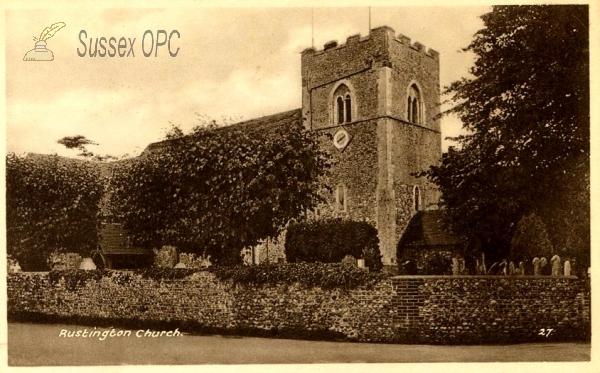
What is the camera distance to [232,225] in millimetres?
17703

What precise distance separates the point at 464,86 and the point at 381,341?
5615mm

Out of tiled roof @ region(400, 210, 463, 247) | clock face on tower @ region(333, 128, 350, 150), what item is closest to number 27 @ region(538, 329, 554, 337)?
tiled roof @ region(400, 210, 463, 247)

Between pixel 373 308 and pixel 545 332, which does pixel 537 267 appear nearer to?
pixel 545 332

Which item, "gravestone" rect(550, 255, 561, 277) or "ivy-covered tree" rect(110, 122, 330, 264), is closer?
"gravestone" rect(550, 255, 561, 277)

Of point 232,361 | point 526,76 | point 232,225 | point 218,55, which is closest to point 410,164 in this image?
point 232,225

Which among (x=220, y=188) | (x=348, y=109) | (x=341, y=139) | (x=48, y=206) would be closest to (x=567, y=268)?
(x=220, y=188)

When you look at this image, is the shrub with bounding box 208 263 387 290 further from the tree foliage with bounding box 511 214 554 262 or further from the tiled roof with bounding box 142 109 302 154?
the tiled roof with bounding box 142 109 302 154

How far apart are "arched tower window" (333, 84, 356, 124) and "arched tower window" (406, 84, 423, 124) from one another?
1923mm

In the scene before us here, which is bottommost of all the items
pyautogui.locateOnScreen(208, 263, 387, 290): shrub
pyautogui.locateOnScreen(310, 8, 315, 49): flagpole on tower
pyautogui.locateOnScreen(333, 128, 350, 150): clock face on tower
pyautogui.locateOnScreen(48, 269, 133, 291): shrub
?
pyautogui.locateOnScreen(48, 269, 133, 291): shrub

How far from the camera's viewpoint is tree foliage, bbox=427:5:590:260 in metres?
12.7

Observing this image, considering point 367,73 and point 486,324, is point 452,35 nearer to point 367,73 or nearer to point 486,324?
point 486,324

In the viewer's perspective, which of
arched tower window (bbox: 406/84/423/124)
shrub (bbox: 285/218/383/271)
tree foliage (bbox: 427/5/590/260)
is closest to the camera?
tree foliage (bbox: 427/5/590/260)

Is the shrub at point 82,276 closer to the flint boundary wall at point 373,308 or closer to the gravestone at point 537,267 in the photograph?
the flint boundary wall at point 373,308

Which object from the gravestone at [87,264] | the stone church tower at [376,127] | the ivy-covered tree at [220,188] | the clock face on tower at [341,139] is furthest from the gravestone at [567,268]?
the gravestone at [87,264]
